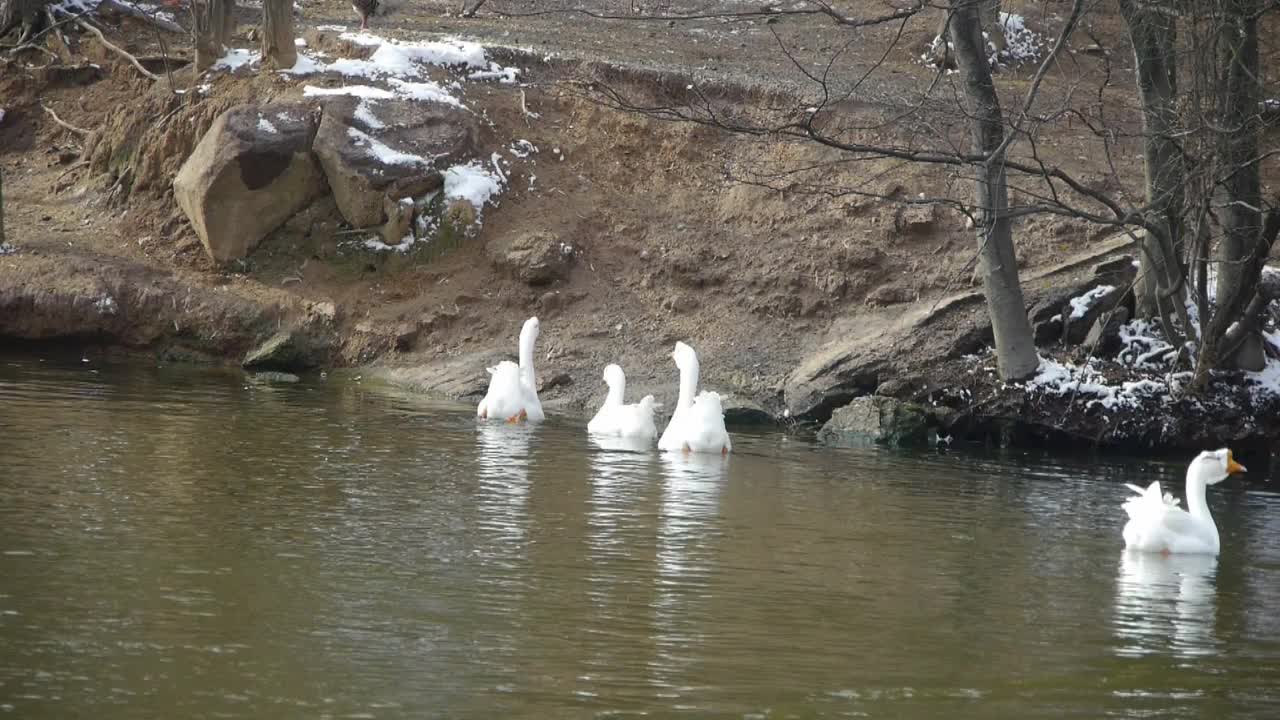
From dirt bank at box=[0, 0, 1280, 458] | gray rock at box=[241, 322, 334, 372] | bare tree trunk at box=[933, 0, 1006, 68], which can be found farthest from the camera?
bare tree trunk at box=[933, 0, 1006, 68]

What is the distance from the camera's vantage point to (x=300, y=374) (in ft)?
65.2

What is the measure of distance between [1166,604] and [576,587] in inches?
132

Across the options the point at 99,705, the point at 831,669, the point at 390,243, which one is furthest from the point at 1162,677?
the point at 390,243

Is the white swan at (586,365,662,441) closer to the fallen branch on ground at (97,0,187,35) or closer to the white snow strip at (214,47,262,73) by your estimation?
the white snow strip at (214,47,262,73)

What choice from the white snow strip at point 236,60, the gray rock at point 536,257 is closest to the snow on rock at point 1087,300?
the gray rock at point 536,257

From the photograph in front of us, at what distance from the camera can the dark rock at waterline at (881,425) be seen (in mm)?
16312

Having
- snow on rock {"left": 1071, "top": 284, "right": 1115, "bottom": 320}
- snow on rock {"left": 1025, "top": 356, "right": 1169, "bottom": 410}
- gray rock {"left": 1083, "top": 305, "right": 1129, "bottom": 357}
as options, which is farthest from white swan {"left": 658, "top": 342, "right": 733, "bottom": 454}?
snow on rock {"left": 1071, "top": 284, "right": 1115, "bottom": 320}

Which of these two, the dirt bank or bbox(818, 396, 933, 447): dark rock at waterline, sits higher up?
the dirt bank

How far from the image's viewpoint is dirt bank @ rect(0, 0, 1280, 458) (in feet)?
61.5

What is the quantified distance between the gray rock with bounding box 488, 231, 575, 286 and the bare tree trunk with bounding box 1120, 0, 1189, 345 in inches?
317

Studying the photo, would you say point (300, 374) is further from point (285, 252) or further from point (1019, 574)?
point (1019, 574)

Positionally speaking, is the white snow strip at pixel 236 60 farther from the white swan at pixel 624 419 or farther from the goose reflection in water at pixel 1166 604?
the goose reflection in water at pixel 1166 604

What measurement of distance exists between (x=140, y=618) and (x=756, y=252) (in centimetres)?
1472

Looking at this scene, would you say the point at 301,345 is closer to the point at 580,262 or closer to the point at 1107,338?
the point at 580,262
